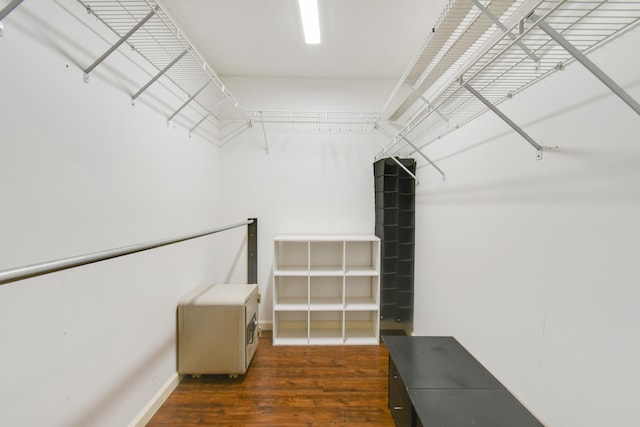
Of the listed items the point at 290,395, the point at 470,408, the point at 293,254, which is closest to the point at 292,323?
the point at 293,254

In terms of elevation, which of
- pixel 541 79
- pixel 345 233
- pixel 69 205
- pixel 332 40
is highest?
pixel 332 40

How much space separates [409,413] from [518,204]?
45.8 inches

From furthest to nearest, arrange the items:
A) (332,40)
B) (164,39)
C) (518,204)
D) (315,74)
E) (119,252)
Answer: (315,74)
(332,40)
(164,39)
(518,204)
(119,252)

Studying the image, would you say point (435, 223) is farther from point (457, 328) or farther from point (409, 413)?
point (409, 413)

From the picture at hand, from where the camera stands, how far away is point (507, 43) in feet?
3.16

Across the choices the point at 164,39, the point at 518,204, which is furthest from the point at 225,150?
the point at 518,204

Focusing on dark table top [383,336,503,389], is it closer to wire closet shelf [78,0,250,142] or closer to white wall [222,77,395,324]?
white wall [222,77,395,324]

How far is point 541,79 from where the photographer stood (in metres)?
1.14

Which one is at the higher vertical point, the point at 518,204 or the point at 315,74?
the point at 315,74

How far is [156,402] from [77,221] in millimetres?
1368

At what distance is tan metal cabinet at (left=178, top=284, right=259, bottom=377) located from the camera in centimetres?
201

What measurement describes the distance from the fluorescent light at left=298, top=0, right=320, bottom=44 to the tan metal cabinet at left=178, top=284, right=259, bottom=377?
2.17 metres

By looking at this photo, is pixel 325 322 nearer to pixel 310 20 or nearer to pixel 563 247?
pixel 563 247

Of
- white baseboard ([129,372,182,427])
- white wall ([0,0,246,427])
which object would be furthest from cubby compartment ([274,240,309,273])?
white baseboard ([129,372,182,427])
